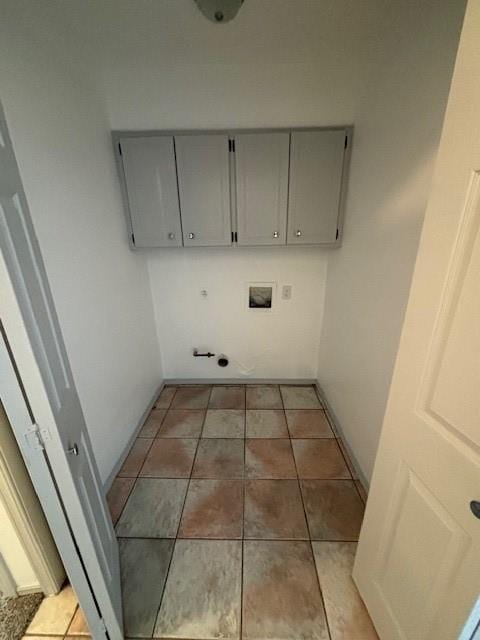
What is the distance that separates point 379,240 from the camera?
1.54m

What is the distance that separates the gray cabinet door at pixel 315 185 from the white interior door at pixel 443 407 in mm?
1356

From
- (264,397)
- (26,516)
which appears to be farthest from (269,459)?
(26,516)

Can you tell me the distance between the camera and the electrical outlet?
250cm

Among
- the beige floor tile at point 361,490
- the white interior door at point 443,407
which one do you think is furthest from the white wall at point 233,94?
the white interior door at point 443,407

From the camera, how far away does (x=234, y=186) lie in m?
1.98

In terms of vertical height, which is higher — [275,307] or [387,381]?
[275,307]

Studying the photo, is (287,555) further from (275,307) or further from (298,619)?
(275,307)

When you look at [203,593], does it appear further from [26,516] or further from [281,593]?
[26,516]

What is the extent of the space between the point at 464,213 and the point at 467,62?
0.34 meters

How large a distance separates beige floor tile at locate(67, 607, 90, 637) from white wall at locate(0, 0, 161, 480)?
646 millimetres

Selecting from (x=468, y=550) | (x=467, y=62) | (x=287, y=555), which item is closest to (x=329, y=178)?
(x=467, y=62)

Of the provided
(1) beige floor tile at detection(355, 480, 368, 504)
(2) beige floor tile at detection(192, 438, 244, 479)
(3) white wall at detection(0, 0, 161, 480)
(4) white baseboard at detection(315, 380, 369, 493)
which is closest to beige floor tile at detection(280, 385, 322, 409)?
(4) white baseboard at detection(315, 380, 369, 493)

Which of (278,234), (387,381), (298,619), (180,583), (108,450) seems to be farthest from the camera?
(278,234)

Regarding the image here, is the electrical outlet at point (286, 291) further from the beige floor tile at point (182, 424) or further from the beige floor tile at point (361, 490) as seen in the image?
the beige floor tile at point (361, 490)
